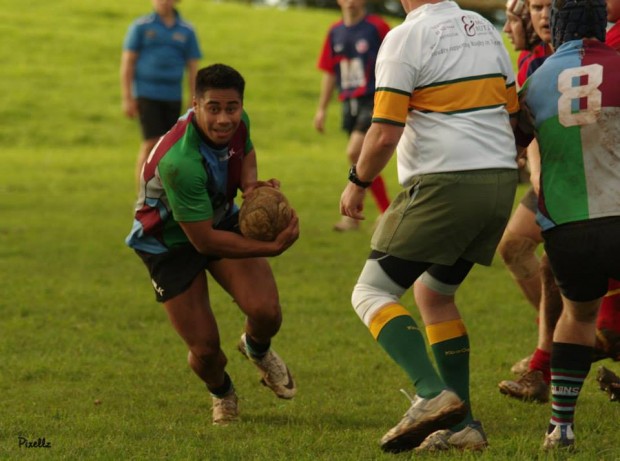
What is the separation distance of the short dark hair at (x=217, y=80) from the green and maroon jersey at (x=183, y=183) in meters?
0.21

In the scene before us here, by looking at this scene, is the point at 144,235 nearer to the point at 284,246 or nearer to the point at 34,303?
the point at 284,246

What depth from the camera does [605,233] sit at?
526cm

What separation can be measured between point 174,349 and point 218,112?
8.73 ft

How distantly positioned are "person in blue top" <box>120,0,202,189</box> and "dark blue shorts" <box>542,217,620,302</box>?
9.68 metres

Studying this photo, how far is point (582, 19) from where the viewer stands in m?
5.37

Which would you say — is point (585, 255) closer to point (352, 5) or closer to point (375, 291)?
point (375, 291)

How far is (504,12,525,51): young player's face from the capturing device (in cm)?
703

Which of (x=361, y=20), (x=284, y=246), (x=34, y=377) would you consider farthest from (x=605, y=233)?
(x=361, y=20)

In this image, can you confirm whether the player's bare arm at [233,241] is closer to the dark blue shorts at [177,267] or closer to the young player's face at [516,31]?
the dark blue shorts at [177,267]

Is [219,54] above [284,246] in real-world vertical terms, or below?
below

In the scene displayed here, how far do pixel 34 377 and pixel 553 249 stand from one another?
11.6 ft

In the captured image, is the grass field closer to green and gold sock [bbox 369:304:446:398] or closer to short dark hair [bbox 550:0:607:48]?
green and gold sock [bbox 369:304:446:398]

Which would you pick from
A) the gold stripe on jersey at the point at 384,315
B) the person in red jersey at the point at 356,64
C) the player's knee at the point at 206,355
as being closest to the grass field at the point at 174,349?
the player's knee at the point at 206,355

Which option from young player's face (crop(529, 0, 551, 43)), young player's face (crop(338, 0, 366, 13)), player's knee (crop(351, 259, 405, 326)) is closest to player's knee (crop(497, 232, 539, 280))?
young player's face (crop(529, 0, 551, 43))
